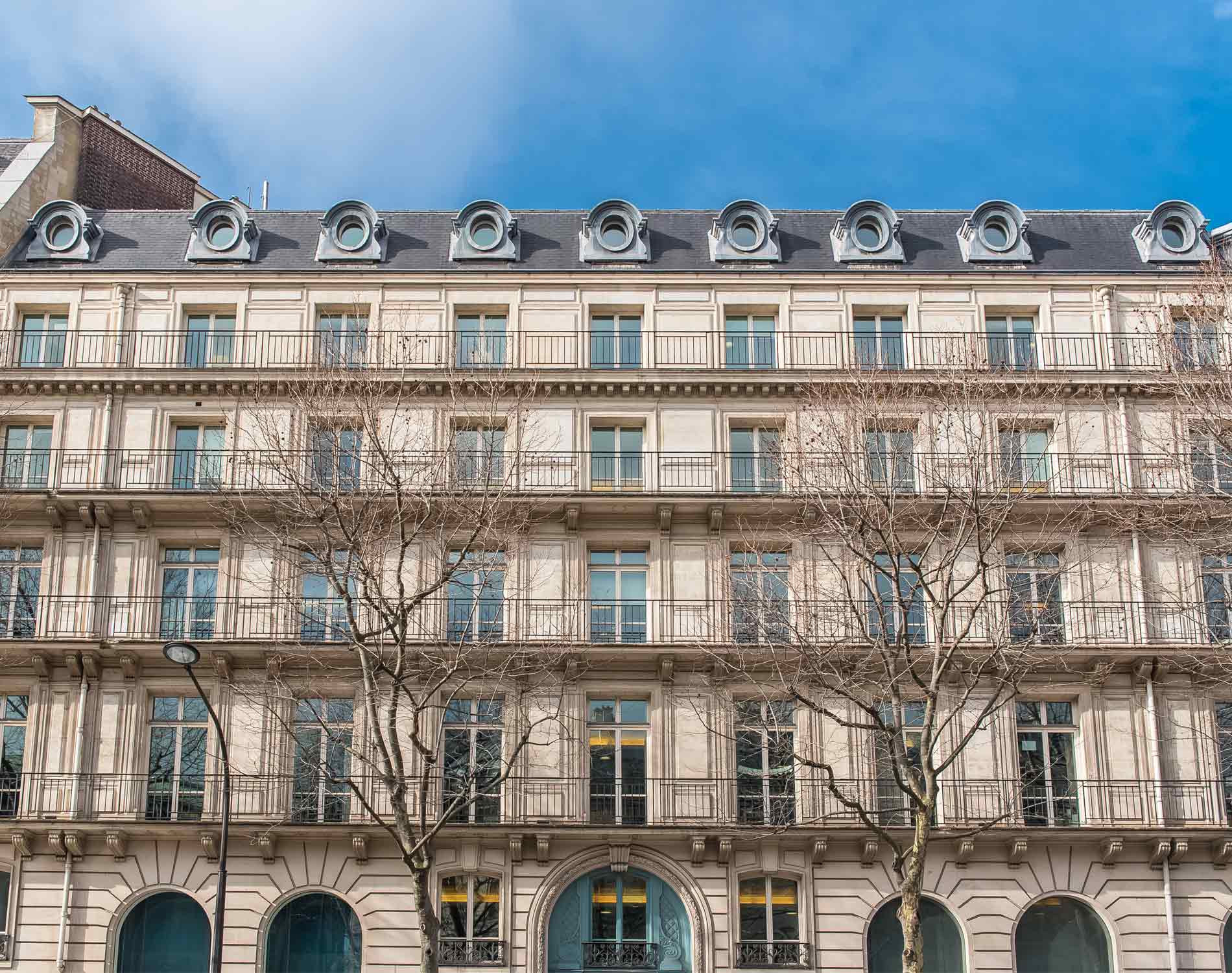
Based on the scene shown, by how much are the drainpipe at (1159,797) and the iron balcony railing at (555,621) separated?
39.4 inches

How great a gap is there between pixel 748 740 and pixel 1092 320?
11384 millimetres

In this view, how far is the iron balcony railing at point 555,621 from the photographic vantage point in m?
28.2

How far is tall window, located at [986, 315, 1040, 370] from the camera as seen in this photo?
30.5 metres

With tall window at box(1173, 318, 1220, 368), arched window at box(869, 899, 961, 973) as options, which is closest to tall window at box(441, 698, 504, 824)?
arched window at box(869, 899, 961, 973)

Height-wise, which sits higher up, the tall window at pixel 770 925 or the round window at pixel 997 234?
the round window at pixel 997 234

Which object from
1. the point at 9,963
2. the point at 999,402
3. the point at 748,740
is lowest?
the point at 9,963

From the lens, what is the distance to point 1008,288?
102 ft

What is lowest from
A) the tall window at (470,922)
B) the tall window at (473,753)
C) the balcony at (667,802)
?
the tall window at (470,922)

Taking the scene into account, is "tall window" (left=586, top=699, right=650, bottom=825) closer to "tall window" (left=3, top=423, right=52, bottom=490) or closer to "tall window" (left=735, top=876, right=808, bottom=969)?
"tall window" (left=735, top=876, right=808, bottom=969)

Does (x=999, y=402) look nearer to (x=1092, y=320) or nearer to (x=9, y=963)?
(x=1092, y=320)

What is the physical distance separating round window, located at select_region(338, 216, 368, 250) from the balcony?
1136 centimetres

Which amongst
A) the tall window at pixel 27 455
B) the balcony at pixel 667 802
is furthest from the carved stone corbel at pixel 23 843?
the tall window at pixel 27 455

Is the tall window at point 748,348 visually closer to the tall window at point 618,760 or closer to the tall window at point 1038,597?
the tall window at point 1038,597

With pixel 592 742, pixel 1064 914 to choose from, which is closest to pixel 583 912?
pixel 592 742
